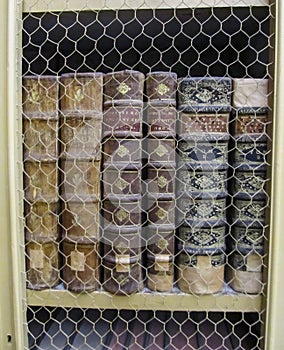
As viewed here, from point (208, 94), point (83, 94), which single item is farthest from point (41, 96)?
point (208, 94)

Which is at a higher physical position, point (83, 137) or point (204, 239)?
point (83, 137)

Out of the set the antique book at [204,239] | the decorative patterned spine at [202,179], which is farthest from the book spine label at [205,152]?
the antique book at [204,239]

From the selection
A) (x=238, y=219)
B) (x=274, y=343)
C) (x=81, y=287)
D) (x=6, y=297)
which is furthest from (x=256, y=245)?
(x=6, y=297)

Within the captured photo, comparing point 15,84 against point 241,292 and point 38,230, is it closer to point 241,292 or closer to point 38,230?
point 38,230

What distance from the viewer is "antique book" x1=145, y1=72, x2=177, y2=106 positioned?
62 cm

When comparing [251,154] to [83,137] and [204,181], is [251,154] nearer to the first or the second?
[204,181]

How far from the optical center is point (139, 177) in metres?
0.62


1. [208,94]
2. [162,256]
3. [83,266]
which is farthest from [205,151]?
[83,266]

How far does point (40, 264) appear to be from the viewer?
2.10 feet

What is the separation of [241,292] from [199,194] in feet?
0.65

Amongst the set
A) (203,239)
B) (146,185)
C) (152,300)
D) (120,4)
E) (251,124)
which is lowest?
(152,300)

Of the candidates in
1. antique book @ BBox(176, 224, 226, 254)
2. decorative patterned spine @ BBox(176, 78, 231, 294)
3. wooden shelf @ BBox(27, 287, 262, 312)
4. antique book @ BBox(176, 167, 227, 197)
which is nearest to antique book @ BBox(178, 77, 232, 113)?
decorative patterned spine @ BBox(176, 78, 231, 294)

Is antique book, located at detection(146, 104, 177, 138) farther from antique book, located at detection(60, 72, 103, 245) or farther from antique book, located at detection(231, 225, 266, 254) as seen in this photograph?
antique book, located at detection(231, 225, 266, 254)

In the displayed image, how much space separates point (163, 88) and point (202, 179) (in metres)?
0.18
